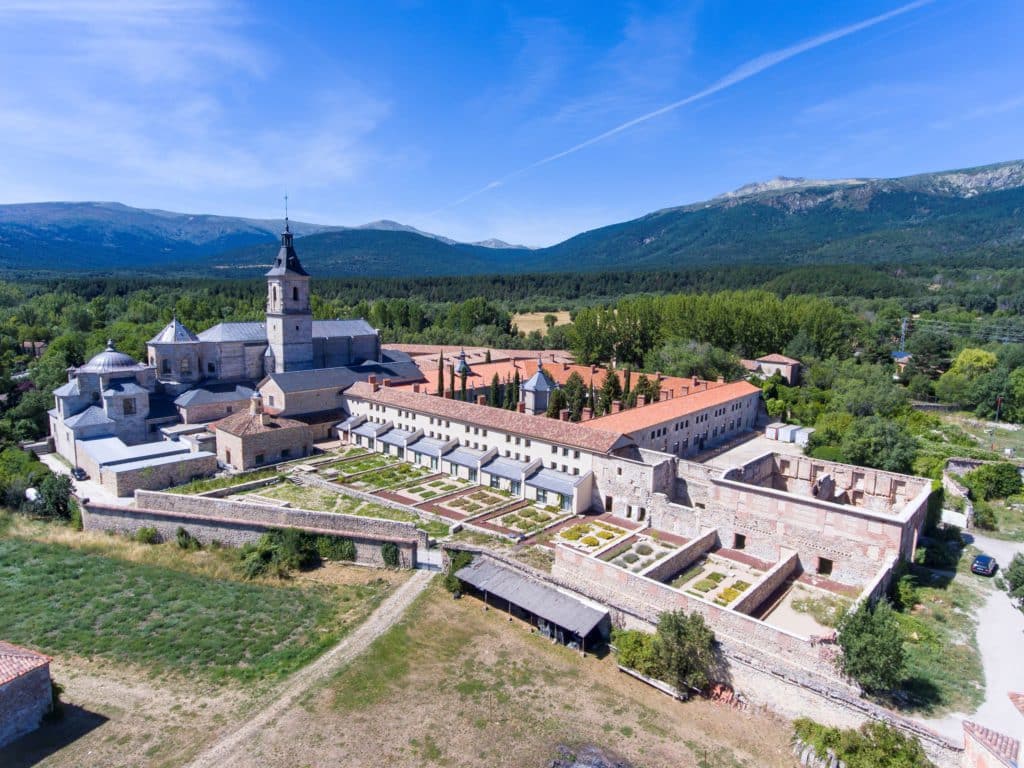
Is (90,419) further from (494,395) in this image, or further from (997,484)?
(997,484)

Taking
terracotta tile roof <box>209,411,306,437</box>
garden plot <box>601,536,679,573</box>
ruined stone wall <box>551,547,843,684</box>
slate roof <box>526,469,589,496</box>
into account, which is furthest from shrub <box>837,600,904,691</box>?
terracotta tile roof <box>209,411,306,437</box>

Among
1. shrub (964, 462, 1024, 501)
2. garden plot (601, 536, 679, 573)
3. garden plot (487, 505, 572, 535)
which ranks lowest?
garden plot (601, 536, 679, 573)

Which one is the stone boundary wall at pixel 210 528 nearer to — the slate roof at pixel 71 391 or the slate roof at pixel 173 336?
the slate roof at pixel 71 391

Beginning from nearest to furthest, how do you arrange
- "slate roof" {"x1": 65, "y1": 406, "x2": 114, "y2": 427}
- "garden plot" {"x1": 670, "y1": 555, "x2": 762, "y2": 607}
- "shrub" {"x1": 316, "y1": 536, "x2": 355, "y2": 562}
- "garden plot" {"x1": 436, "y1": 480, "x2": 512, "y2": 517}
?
"garden plot" {"x1": 670, "y1": 555, "x2": 762, "y2": 607} < "shrub" {"x1": 316, "y1": 536, "x2": 355, "y2": 562} < "garden plot" {"x1": 436, "y1": 480, "x2": 512, "y2": 517} < "slate roof" {"x1": 65, "y1": 406, "x2": 114, "y2": 427}

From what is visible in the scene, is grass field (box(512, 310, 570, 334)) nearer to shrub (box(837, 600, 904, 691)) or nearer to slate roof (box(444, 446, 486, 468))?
slate roof (box(444, 446, 486, 468))

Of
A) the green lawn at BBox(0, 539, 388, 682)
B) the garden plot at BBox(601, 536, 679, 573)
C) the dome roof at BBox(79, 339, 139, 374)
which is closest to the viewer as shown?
the green lawn at BBox(0, 539, 388, 682)

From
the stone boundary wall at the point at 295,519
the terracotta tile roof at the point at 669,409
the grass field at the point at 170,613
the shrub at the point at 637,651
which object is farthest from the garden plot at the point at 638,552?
the grass field at the point at 170,613

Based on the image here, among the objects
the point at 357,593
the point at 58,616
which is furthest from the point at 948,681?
the point at 58,616
